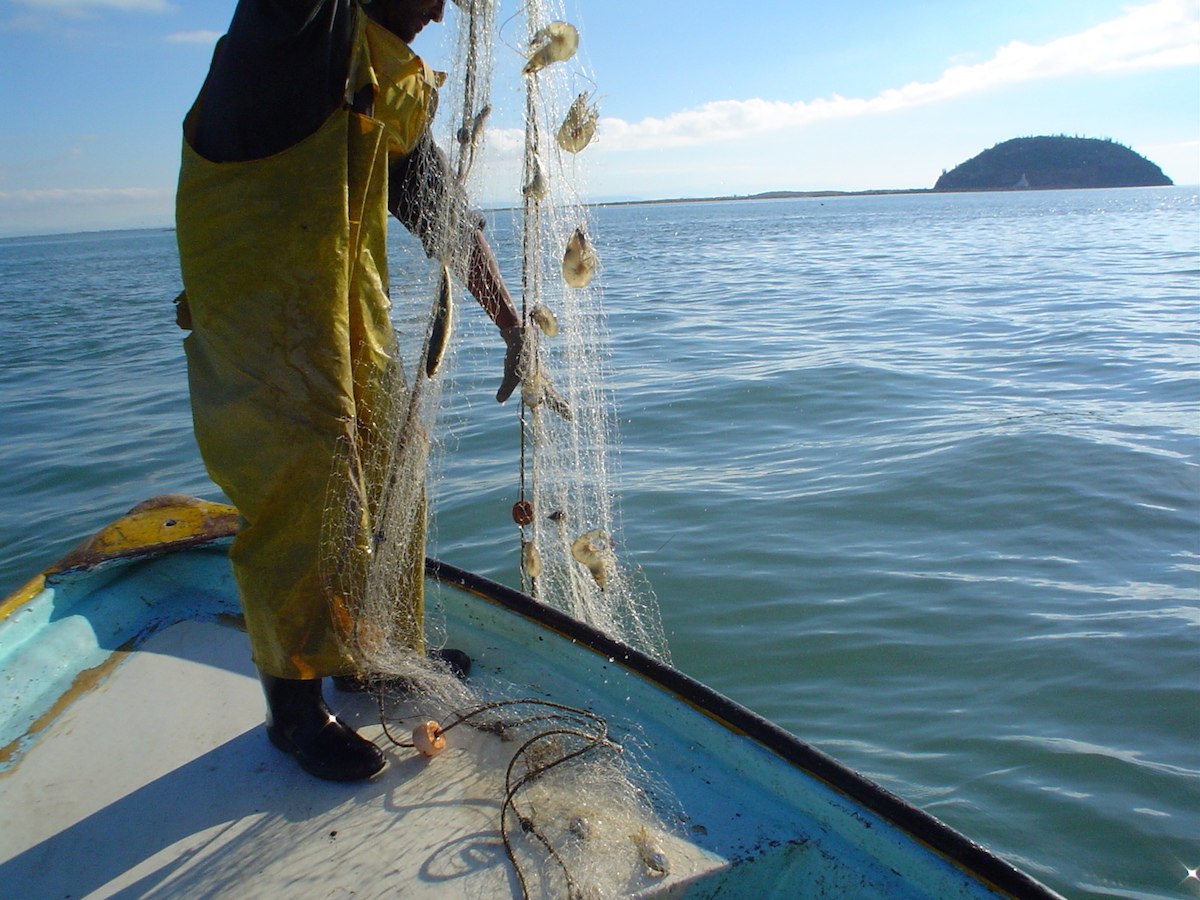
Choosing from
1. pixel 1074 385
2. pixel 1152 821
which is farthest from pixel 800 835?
pixel 1074 385

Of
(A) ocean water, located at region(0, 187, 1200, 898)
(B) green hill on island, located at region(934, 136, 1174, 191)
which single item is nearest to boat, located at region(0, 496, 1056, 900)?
(A) ocean water, located at region(0, 187, 1200, 898)

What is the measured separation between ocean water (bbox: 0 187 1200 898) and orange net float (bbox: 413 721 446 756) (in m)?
0.65

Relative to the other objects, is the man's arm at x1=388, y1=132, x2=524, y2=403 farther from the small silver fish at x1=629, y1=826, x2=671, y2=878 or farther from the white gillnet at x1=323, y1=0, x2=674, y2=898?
the small silver fish at x1=629, y1=826, x2=671, y2=878

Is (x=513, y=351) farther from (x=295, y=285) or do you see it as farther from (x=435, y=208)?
(x=295, y=285)

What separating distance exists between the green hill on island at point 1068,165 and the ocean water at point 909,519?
139 m

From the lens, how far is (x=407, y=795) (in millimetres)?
2186

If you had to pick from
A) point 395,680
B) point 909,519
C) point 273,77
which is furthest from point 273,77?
point 909,519

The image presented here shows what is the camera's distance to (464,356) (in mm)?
2932

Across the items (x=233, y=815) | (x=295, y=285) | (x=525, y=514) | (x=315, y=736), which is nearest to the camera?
(x=295, y=285)

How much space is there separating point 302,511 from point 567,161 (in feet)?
3.95

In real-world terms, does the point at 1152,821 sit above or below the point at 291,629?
below

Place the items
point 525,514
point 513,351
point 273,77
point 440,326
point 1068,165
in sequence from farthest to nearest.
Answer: point 1068,165 → point 525,514 → point 513,351 → point 440,326 → point 273,77

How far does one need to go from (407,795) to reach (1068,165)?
15353cm

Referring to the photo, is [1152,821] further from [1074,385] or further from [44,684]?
[1074,385]
